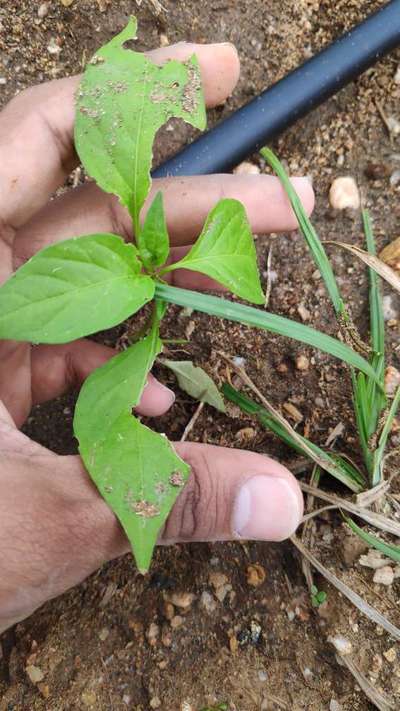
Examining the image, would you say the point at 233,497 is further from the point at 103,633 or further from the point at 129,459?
the point at 103,633

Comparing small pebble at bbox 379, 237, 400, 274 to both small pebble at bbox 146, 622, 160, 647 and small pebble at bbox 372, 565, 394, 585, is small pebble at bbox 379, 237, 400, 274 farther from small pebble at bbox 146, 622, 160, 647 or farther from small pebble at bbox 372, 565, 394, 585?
small pebble at bbox 146, 622, 160, 647

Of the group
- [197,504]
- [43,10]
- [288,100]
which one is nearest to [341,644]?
[197,504]

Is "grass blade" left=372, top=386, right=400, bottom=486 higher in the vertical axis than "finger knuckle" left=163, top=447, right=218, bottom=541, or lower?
lower

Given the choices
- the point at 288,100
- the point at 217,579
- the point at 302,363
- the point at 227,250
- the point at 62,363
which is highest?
the point at 288,100

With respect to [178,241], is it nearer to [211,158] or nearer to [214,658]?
[211,158]

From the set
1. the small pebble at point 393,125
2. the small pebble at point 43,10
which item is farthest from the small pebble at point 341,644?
the small pebble at point 43,10

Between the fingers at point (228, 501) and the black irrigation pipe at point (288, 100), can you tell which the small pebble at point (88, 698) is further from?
the black irrigation pipe at point (288, 100)

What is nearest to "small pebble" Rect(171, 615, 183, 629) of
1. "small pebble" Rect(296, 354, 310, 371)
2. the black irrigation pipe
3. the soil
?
the soil

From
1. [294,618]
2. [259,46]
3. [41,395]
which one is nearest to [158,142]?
[259,46]
